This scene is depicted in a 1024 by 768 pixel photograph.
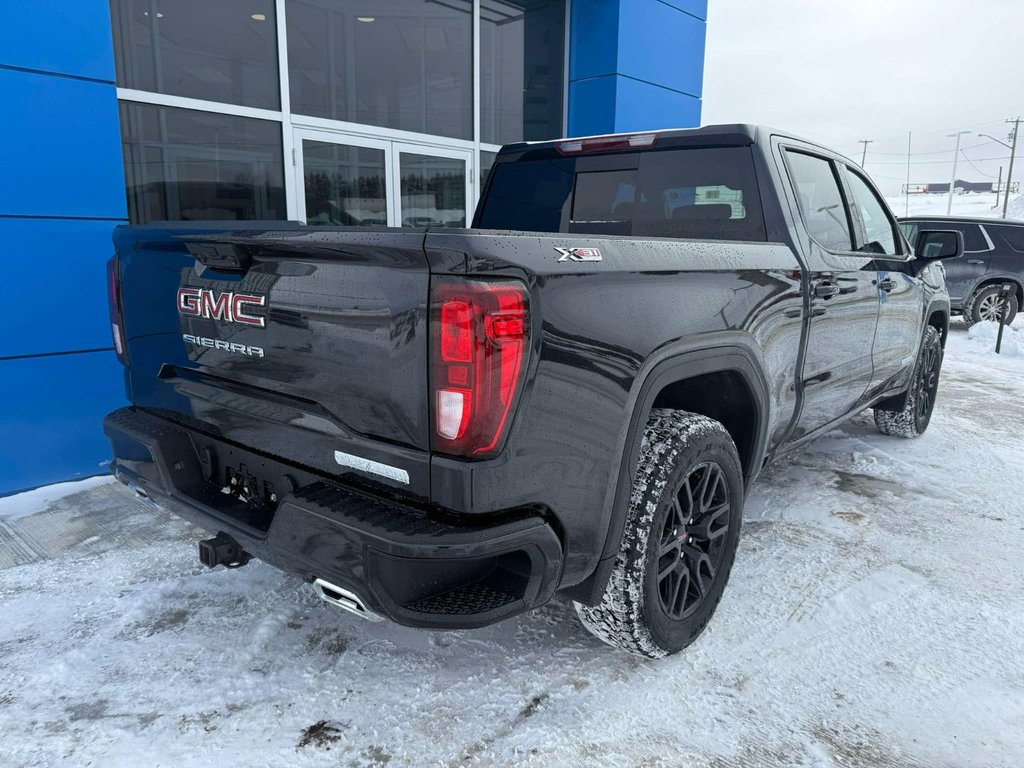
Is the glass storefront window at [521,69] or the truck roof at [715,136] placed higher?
the glass storefront window at [521,69]

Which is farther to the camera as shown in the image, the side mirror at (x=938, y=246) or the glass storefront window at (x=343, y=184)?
the glass storefront window at (x=343, y=184)

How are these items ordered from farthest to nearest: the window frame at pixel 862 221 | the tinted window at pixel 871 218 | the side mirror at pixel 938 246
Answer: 1. the side mirror at pixel 938 246
2. the tinted window at pixel 871 218
3. the window frame at pixel 862 221

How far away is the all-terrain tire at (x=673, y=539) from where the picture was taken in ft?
7.35

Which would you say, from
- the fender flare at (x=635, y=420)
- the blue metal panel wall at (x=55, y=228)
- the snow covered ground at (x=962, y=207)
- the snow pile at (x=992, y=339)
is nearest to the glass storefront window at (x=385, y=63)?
the blue metal panel wall at (x=55, y=228)

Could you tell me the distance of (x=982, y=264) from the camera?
1121 centimetres

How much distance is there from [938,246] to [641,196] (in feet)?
7.25

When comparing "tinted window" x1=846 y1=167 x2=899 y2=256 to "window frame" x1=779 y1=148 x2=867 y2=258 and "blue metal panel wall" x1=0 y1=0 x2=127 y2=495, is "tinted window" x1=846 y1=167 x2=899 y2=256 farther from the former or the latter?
"blue metal panel wall" x1=0 y1=0 x2=127 y2=495

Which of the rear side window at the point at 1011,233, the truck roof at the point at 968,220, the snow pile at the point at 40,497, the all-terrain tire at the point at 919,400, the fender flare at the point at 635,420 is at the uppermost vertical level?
the truck roof at the point at 968,220

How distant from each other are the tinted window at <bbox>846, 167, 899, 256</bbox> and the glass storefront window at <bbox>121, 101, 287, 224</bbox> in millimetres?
4277

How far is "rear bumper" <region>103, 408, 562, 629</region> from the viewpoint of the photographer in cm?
174

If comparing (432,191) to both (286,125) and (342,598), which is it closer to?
(286,125)

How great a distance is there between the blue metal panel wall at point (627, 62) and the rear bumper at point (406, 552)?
709cm

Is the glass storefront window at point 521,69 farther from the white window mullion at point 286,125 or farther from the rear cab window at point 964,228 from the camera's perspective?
the rear cab window at point 964,228

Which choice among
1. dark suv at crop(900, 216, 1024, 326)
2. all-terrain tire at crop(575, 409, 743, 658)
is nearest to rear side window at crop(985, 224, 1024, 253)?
dark suv at crop(900, 216, 1024, 326)
